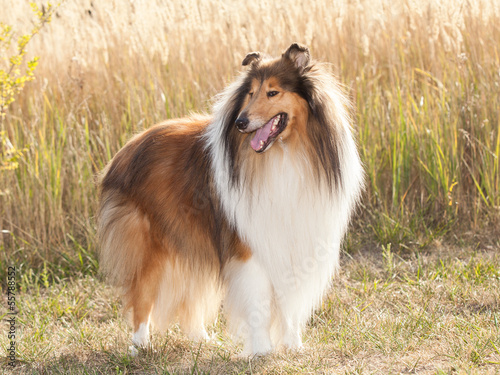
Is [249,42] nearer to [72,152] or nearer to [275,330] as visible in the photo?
[72,152]

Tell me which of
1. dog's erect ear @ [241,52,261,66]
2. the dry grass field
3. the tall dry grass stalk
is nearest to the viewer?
dog's erect ear @ [241,52,261,66]

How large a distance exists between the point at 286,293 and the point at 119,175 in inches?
48.6

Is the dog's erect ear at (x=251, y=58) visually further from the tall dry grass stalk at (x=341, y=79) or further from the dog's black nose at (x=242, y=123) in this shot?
the tall dry grass stalk at (x=341, y=79)

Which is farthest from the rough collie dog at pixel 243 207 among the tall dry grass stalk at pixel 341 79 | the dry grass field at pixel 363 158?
the tall dry grass stalk at pixel 341 79

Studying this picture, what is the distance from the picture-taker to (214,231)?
369 centimetres

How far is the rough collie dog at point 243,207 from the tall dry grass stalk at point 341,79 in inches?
57.1

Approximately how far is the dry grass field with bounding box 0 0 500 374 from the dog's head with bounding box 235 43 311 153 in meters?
1.22

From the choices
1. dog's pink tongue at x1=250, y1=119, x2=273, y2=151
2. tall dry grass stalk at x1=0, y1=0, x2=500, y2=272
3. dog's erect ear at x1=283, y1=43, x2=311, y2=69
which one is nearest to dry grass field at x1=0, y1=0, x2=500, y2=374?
tall dry grass stalk at x1=0, y1=0, x2=500, y2=272

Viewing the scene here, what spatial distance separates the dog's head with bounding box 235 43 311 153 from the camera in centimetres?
324

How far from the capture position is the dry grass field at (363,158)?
374 centimetres

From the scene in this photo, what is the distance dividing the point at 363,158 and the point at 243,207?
2.13 metres

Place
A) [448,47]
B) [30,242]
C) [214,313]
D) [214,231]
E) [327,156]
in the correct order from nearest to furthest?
[327,156], [214,231], [214,313], [30,242], [448,47]

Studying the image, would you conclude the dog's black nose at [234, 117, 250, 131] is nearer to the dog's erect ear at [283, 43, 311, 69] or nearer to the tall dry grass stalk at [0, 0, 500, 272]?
the dog's erect ear at [283, 43, 311, 69]

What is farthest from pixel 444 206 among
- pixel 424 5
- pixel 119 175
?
pixel 119 175
